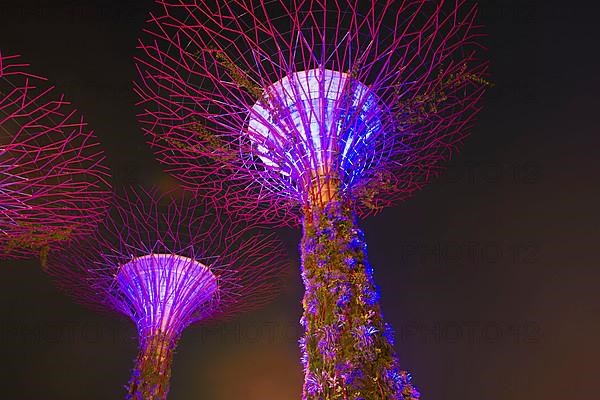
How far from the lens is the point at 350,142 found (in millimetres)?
7930

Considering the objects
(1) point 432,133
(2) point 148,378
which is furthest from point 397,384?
(2) point 148,378

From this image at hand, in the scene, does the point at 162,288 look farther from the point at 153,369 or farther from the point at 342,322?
the point at 342,322

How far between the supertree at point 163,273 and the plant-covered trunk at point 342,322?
6.24 m

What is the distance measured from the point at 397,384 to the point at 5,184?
298 inches

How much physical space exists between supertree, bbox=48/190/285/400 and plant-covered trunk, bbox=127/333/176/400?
25mm

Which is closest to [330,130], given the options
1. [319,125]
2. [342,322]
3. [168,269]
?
[319,125]

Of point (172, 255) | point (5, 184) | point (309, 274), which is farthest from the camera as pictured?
point (172, 255)

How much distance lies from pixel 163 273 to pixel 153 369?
8.34ft

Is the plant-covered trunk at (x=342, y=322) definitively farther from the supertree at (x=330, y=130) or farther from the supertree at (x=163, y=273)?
the supertree at (x=163, y=273)

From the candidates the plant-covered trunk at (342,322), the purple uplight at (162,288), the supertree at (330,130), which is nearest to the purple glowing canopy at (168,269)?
the purple uplight at (162,288)

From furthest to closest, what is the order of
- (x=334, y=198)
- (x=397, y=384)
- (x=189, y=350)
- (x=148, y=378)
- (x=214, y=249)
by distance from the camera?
(x=189, y=350)
(x=214, y=249)
(x=148, y=378)
(x=334, y=198)
(x=397, y=384)

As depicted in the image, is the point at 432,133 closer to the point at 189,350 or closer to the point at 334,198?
the point at 334,198

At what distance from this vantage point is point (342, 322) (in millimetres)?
5980

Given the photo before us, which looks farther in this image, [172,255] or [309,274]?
[172,255]
